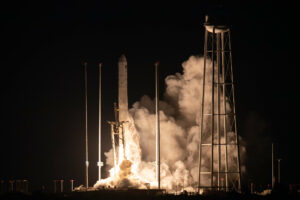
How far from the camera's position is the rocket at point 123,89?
236ft

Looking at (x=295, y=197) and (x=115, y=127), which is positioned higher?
(x=115, y=127)

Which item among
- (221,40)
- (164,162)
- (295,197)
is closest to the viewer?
(295,197)

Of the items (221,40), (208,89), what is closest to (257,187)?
(208,89)

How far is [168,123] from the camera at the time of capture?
81562 millimetres

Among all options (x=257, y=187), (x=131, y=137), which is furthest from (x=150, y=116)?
(x=257, y=187)

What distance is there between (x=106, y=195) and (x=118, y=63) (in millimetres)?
15074

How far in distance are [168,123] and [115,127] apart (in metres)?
10.3

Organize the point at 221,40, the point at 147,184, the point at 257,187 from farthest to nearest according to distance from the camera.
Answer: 1. the point at 257,187
2. the point at 147,184
3. the point at 221,40

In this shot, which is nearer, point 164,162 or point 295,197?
point 295,197

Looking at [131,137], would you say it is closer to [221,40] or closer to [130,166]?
[130,166]


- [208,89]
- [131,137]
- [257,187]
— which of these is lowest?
[257,187]

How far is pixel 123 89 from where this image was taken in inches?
2840

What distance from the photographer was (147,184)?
69000 millimetres

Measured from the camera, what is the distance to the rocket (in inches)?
2835
